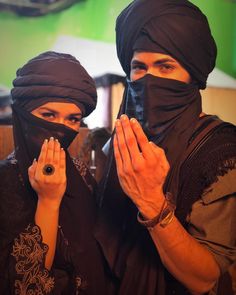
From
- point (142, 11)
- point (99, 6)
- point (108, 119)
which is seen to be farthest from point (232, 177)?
point (99, 6)

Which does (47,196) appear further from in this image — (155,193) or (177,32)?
(177,32)

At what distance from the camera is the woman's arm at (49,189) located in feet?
2.88

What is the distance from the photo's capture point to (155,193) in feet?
2.30

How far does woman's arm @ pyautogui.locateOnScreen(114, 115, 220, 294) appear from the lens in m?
0.69

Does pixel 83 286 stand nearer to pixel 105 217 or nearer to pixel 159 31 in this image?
pixel 105 217

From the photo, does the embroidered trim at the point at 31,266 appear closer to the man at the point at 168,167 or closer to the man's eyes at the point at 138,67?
the man at the point at 168,167

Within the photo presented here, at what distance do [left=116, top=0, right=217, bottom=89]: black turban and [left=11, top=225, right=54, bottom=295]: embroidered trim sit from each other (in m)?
0.67

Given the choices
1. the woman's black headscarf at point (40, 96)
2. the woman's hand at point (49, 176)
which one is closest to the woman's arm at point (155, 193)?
the woman's hand at point (49, 176)

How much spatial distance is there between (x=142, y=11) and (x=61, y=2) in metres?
1.37

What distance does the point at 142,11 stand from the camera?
0.91 metres

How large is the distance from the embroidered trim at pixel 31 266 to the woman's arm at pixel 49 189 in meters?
0.04

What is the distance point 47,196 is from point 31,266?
20cm

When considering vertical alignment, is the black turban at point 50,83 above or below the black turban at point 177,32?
below

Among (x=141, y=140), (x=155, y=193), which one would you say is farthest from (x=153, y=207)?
(x=141, y=140)
